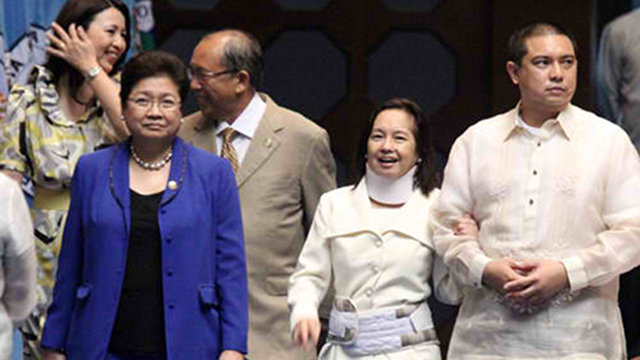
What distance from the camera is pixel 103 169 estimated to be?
17.7 feet

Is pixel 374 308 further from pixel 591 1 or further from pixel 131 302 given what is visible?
pixel 591 1

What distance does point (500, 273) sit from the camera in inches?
211

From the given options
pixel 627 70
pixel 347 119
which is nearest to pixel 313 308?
pixel 627 70

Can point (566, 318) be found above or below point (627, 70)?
below

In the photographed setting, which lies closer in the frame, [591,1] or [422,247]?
[422,247]

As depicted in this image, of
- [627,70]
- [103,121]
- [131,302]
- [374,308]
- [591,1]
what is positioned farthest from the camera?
[591,1]

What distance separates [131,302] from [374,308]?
Result: 799 mm

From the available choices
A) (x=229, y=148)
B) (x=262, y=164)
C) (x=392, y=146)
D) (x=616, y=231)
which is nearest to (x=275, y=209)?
(x=262, y=164)

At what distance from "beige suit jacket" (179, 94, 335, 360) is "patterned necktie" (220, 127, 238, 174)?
0.10ft

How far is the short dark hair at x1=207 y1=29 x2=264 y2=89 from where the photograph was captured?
20.3 ft

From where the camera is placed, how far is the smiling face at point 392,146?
572cm

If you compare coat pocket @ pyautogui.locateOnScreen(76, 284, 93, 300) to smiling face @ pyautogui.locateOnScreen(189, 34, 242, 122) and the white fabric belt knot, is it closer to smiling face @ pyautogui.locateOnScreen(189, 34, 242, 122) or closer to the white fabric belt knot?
the white fabric belt knot

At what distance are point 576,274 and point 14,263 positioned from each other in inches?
64.5

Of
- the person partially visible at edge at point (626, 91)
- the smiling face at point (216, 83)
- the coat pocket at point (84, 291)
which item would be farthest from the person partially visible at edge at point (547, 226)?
the coat pocket at point (84, 291)
